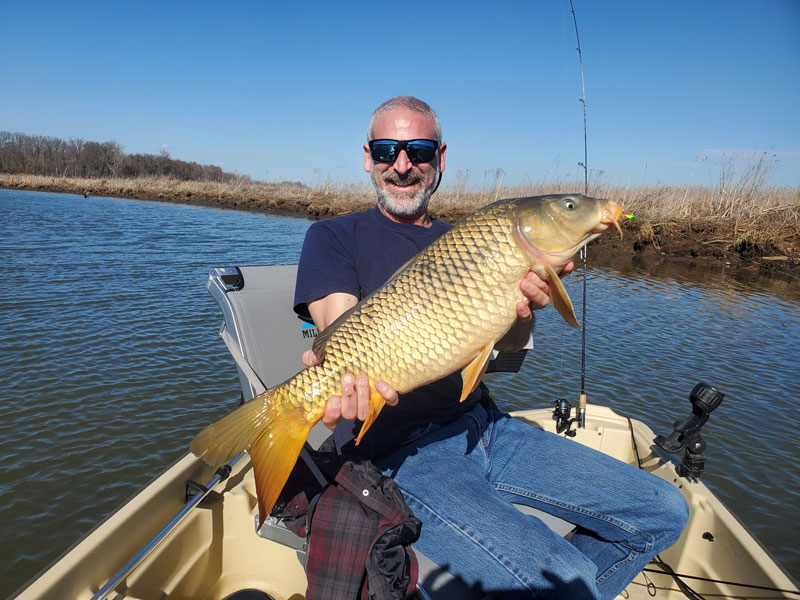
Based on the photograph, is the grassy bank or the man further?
the grassy bank

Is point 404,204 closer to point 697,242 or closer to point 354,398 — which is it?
point 354,398

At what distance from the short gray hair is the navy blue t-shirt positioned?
0.56 m

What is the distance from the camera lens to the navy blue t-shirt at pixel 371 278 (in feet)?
7.07

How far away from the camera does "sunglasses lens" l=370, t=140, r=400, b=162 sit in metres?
2.60

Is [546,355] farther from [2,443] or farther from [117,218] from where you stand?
[117,218]

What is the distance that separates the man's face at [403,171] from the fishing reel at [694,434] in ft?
6.42

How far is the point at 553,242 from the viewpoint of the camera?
1.81 meters

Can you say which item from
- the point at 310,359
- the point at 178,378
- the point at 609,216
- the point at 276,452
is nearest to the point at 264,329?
the point at 310,359

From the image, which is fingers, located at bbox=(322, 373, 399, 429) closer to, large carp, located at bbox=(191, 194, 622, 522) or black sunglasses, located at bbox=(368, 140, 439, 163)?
large carp, located at bbox=(191, 194, 622, 522)

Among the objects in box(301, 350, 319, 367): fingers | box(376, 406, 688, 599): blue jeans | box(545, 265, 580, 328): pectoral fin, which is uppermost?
box(545, 265, 580, 328): pectoral fin

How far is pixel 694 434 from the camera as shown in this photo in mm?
2826

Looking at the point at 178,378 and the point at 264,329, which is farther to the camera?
the point at 178,378

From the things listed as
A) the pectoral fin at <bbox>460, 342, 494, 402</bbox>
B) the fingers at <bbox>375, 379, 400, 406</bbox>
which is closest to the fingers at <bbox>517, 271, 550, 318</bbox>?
the pectoral fin at <bbox>460, 342, 494, 402</bbox>

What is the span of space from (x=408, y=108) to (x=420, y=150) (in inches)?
9.6
